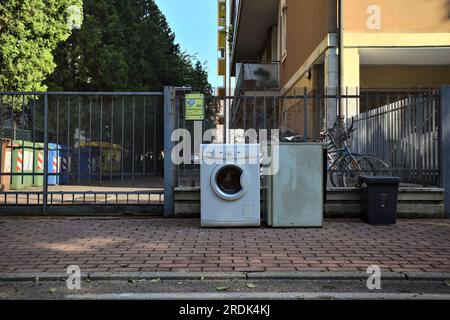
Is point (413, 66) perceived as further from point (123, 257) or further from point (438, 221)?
point (123, 257)

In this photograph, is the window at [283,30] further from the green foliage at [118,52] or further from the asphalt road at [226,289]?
the asphalt road at [226,289]

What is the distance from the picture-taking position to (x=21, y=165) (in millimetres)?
9508

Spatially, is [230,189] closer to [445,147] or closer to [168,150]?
[168,150]

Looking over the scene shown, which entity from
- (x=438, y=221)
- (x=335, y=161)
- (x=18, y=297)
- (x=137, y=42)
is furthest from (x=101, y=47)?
(x=18, y=297)

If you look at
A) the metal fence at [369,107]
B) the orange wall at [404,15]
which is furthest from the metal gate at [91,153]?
the orange wall at [404,15]

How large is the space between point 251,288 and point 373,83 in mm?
12333

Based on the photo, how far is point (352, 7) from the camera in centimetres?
1299

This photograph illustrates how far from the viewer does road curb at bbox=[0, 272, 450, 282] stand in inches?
193

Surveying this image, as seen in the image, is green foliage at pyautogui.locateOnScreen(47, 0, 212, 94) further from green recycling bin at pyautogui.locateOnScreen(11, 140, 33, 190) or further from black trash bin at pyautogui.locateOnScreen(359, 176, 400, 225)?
black trash bin at pyautogui.locateOnScreen(359, 176, 400, 225)

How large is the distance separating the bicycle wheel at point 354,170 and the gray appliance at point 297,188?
1.50m

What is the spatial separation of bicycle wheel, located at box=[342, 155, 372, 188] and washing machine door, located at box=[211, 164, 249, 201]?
238 cm

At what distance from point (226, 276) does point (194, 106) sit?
4.48m

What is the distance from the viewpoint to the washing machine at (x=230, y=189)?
7.62m

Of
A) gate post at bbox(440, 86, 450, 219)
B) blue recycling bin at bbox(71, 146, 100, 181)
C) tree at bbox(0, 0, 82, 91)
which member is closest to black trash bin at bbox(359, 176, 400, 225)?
gate post at bbox(440, 86, 450, 219)
